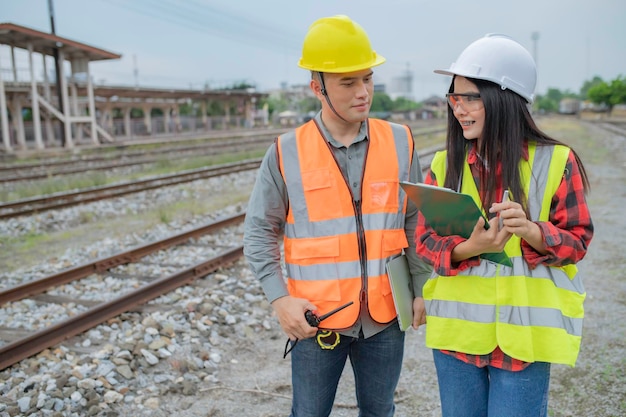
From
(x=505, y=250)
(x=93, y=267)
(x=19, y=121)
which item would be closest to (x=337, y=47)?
(x=505, y=250)

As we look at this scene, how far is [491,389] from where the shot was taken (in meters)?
2.06

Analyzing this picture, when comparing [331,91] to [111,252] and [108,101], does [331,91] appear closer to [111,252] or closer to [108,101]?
[111,252]

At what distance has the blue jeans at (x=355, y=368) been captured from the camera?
2.39 m

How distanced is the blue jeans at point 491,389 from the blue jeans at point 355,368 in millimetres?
282

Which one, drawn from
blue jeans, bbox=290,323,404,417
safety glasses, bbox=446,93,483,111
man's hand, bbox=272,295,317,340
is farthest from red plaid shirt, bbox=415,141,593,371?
man's hand, bbox=272,295,317,340

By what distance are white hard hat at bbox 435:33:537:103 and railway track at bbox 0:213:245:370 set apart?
4155 millimetres

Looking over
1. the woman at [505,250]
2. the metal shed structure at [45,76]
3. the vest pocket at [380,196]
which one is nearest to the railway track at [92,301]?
the vest pocket at [380,196]

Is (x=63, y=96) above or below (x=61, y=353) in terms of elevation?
above

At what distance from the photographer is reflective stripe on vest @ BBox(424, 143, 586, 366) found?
1.95m

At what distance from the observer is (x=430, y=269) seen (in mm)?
2477

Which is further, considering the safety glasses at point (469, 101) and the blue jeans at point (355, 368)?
the blue jeans at point (355, 368)

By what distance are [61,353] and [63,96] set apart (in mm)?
27542

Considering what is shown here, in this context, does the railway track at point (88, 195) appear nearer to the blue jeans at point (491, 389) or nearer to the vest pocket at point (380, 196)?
the vest pocket at point (380, 196)

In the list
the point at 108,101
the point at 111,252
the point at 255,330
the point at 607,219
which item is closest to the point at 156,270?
the point at 111,252
